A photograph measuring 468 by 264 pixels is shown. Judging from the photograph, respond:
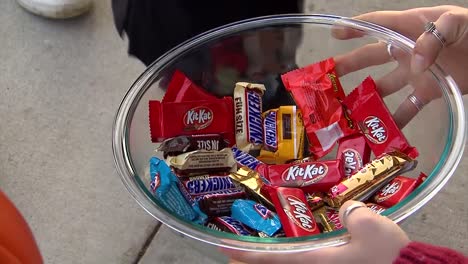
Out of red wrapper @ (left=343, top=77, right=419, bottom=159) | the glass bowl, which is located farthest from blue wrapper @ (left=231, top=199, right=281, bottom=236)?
red wrapper @ (left=343, top=77, right=419, bottom=159)

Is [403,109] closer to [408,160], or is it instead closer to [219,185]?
[408,160]

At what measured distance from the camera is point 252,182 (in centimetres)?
96

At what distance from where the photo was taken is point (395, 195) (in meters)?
0.88

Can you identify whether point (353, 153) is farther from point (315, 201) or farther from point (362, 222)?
point (362, 222)

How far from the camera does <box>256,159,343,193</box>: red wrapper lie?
964mm

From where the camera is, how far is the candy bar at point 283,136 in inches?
41.6

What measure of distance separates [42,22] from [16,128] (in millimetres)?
365

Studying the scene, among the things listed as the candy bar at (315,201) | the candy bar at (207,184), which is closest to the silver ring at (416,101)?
the candy bar at (315,201)

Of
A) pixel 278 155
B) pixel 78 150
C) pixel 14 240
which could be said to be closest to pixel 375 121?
pixel 278 155

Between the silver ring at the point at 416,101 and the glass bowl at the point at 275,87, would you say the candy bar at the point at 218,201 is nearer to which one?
the glass bowl at the point at 275,87

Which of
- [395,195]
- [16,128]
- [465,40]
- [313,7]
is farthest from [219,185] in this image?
[313,7]

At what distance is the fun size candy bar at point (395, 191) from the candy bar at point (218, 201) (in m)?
0.21

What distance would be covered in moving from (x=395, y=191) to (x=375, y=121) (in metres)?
0.16

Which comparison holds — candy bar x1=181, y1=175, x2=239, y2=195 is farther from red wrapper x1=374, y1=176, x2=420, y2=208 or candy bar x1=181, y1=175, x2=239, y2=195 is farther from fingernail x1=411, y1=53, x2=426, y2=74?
fingernail x1=411, y1=53, x2=426, y2=74
